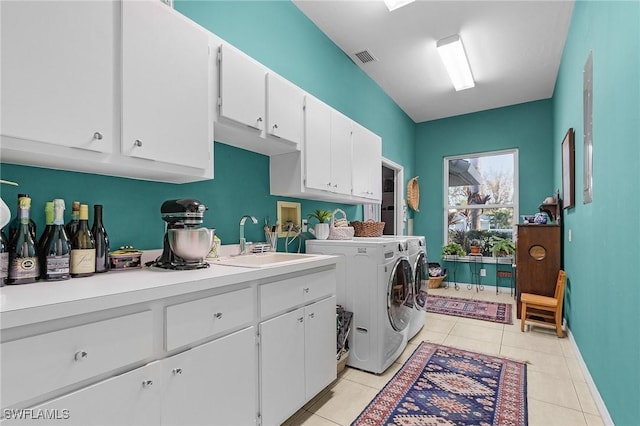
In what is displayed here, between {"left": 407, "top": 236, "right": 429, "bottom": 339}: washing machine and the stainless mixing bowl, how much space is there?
1.96m

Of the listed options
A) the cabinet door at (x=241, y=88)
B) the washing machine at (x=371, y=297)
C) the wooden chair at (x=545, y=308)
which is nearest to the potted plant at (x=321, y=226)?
the washing machine at (x=371, y=297)

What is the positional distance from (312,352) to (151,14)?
6.13 ft

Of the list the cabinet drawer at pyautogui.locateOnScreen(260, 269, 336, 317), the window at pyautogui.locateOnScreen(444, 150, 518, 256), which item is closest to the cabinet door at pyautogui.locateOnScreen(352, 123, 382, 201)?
the cabinet drawer at pyautogui.locateOnScreen(260, 269, 336, 317)

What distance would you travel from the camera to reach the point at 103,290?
3.23ft

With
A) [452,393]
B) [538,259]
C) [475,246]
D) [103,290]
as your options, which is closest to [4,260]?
[103,290]

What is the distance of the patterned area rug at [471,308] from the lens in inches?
147

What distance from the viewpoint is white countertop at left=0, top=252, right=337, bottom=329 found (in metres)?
0.80

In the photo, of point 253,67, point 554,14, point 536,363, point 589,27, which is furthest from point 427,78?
point 536,363

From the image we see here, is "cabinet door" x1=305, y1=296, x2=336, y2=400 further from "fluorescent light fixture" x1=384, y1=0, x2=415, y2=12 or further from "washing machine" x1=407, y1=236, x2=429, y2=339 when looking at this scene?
"fluorescent light fixture" x1=384, y1=0, x2=415, y2=12

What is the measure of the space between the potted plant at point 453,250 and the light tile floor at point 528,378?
1.87m

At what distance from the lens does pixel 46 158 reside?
3.74 ft

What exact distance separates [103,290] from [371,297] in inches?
69.4

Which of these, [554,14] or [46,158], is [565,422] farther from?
[554,14]

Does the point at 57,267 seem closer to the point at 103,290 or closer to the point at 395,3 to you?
the point at 103,290
